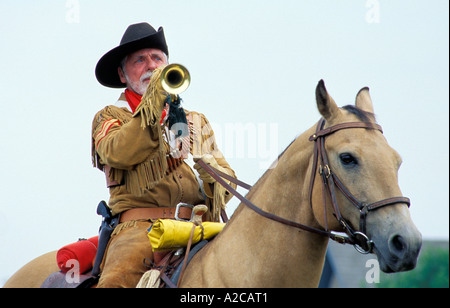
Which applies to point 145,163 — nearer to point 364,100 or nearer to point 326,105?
point 326,105

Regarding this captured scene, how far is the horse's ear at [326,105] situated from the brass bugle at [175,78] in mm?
1005

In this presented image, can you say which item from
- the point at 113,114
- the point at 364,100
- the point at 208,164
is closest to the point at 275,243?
the point at 208,164

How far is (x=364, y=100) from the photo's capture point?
480 centimetres

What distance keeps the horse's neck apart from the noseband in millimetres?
125

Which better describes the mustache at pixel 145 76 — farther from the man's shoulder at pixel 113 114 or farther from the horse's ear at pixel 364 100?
the horse's ear at pixel 364 100

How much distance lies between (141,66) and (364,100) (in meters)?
2.35

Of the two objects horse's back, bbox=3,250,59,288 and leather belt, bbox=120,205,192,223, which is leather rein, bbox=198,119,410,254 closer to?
leather belt, bbox=120,205,192,223

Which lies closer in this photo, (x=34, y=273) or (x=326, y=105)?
(x=326, y=105)

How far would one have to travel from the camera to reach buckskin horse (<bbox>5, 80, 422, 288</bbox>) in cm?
392

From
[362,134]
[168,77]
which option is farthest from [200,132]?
[362,134]

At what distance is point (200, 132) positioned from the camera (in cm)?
603
